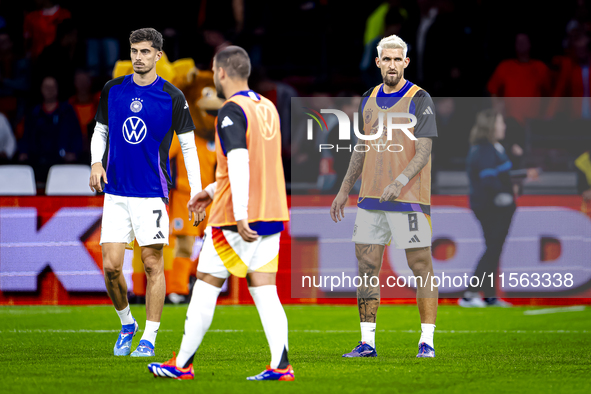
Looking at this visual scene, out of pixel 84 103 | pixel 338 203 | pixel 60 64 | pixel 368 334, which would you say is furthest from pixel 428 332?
pixel 60 64

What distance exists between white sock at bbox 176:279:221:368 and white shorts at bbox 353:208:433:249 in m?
1.89

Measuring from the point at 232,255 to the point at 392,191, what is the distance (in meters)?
1.73

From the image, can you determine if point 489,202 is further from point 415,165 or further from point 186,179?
point 415,165

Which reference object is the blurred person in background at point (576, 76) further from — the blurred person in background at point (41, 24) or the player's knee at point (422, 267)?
the blurred person in background at point (41, 24)

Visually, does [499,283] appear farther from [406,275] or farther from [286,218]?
[286,218]

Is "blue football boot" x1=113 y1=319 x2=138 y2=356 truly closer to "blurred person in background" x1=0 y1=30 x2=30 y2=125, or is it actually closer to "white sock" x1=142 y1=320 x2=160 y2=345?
"white sock" x1=142 y1=320 x2=160 y2=345

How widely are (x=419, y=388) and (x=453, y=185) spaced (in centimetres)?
662

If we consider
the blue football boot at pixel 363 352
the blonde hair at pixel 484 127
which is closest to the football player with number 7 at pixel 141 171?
the blue football boot at pixel 363 352

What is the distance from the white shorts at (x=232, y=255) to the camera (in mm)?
4637

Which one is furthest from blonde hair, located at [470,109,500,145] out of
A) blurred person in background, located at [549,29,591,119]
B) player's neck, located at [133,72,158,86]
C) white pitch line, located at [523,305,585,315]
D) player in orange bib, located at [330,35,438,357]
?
player's neck, located at [133,72,158,86]

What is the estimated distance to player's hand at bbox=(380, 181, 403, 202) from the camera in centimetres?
597

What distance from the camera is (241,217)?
4508mm

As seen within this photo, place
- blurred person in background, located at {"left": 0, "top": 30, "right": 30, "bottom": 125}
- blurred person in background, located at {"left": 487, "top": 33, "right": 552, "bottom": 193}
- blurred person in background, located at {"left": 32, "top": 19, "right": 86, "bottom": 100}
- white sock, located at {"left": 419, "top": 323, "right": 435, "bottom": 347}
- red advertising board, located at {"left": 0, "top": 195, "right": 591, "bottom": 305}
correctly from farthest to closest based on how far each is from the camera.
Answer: blurred person in background, located at {"left": 0, "top": 30, "right": 30, "bottom": 125} < blurred person in background, located at {"left": 32, "top": 19, "right": 86, "bottom": 100} < blurred person in background, located at {"left": 487, "top": 33, "right": 552, "bottom": 193} < red advertising board, located at {"left": 0, "top": 195, "right": 591, "bottom": 305} < white sock, located at {"left": 419, "top": 323, "right": 435, "bottom": 347}

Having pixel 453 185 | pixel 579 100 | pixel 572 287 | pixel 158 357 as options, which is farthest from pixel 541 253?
pixel 158 357
